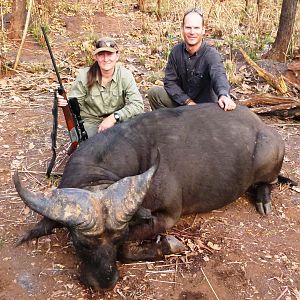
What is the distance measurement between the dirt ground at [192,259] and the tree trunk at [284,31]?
397cm

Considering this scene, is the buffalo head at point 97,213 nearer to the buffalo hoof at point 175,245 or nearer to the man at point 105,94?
the buffalo hoof at point 175,245

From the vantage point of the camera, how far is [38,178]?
17.5 ft

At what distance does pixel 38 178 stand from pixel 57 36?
6642 millimetres

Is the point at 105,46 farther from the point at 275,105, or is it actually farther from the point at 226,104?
the point at 275,105

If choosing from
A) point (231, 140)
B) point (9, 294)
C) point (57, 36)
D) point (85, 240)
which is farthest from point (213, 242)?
point (57, 36)

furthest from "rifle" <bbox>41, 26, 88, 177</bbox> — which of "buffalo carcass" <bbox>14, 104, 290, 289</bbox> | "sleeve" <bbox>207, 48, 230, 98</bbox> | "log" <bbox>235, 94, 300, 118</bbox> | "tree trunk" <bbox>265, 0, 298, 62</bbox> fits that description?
"tree trunk" <bbox>265, 0, 298, 62</bbox>

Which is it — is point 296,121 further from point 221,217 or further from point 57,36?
point 57,36

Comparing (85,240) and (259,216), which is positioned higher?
(85,240)

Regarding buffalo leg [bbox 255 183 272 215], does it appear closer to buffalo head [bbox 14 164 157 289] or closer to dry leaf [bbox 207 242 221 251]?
dry leaf [bbox 207 242 221 251]

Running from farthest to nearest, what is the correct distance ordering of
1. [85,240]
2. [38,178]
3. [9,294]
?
[38,178] → [9,294] → [85,240]

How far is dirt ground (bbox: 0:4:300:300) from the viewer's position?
12.1ft

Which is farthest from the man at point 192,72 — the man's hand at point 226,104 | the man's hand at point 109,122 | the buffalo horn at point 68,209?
→ the buffalo horn at point 68,209

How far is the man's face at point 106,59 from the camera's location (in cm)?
510

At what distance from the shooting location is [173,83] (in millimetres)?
5934
